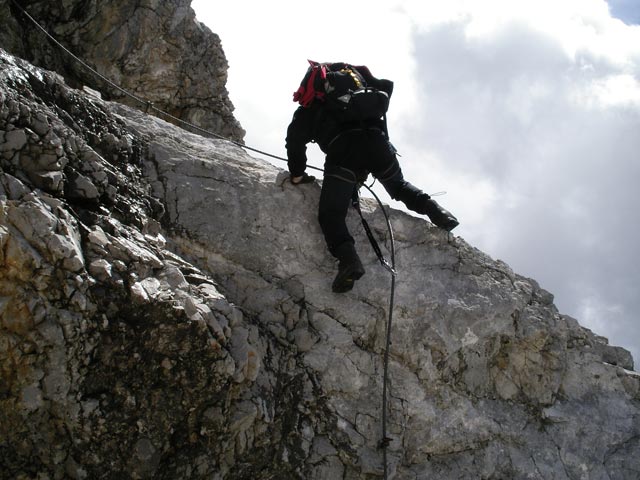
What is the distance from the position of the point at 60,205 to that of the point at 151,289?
3.32 ft

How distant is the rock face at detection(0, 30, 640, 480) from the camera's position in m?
4.26

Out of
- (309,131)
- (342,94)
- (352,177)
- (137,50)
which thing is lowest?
(352,177)

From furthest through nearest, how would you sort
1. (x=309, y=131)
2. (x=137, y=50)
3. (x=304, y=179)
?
(x=137, y=50)
(x=304, y=179)
(x=309, y=131)

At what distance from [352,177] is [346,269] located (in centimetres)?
117

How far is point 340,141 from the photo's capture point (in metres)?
6.51

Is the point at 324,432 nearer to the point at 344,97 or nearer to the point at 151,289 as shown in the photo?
the point at 151,289

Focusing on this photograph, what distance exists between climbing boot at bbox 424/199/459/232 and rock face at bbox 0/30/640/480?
11 centimetres

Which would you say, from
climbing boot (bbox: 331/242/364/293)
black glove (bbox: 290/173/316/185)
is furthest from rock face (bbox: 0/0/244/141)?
climbing boot (bbox: 331/242/364/293)

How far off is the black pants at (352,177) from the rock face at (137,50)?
7391 mm

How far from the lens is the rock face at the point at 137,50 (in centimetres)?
1152

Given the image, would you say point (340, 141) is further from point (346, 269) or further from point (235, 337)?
point (235, 337)

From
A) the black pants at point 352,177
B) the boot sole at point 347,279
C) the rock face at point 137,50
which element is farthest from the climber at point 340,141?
Answer: the rock face at point 137,50

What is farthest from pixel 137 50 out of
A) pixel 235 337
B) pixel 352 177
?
pixel 235 337

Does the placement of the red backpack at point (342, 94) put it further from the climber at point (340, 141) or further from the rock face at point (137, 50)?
the rock face at point (137, 50)
